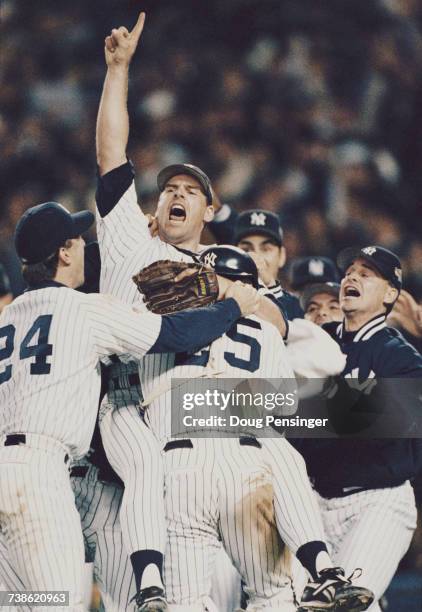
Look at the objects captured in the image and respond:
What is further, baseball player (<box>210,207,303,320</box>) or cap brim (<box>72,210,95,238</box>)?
baseball player (<box>210,207,303,320</box>)

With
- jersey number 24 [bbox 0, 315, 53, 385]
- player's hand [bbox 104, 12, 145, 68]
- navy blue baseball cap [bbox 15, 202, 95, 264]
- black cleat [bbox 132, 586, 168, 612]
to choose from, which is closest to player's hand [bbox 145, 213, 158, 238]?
navy blue baseball cap [bbox 15, 202, 95, 264]

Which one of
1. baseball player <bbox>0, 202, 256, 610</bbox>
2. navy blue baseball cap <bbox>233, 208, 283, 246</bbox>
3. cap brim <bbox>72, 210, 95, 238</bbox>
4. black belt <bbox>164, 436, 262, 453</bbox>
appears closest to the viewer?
baseball player <bbox>0, 202, 256, 610</bbox>

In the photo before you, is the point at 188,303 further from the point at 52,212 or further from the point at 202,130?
the point at 202,130

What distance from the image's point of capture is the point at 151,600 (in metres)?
2.47

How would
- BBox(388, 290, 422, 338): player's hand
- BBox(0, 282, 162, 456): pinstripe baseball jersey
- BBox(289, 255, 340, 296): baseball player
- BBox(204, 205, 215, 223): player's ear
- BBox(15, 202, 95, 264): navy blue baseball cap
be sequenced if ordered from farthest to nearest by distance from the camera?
1. BBox(289, 255, 340, 296): baseball player
2. BBox(388, 290, 422, 338): player's hand
3. BBox(204, 205, 215, 223): player's ear
4. BBox(15, 202, 95, 264): navy blue baseball cap
5. BBox(0, 282, 162, 456): pinstripe baseball jersey

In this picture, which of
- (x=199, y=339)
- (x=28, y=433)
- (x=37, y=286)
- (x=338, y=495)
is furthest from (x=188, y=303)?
(x=338, y=495)

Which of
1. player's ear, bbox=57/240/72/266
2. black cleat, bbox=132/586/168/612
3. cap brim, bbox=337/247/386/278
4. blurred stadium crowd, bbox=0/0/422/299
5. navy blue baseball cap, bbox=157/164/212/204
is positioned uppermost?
blurred stadium crowd, bbox=0/0/422/299

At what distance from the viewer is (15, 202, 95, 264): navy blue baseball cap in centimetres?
290

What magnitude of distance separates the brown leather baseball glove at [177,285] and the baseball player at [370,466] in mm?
693

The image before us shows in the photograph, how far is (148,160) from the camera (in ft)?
22.1

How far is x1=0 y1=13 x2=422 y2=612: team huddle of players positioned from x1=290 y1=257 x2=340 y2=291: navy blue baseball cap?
2.50ft

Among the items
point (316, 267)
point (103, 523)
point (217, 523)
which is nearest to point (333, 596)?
point (217, 523)

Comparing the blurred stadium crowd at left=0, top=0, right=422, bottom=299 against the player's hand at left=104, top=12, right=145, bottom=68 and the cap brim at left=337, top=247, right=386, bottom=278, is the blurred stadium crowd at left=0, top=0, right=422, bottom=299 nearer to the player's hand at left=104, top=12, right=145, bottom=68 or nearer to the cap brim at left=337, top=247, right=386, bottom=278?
the cap brim at left=337, top=247, right=386, bottom=278

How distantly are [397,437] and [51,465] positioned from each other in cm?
124
